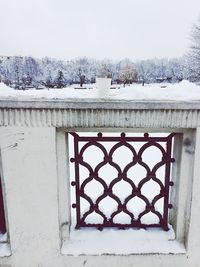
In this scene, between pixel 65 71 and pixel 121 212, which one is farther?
pixel 65 71

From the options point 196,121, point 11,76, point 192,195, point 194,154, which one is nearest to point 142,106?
point 196,121

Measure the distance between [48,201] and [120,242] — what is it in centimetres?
65

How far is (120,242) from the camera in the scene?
2.12m

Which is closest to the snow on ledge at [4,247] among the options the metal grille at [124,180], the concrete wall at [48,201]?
the concrete wall at [48,201]

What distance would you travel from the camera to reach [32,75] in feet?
228

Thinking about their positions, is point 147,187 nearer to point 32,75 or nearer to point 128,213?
point 128,213

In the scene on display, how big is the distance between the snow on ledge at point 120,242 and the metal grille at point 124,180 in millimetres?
58

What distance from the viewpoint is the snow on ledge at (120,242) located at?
6.75ft

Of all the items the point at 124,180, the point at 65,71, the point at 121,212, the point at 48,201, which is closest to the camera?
the point at 48,201

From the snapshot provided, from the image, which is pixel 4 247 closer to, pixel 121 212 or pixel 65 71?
pixel 121 212

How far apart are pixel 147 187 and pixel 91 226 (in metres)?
1.86

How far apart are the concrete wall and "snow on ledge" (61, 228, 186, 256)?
0.04 metres

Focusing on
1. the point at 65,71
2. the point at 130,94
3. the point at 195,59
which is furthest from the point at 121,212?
the point at 65,71

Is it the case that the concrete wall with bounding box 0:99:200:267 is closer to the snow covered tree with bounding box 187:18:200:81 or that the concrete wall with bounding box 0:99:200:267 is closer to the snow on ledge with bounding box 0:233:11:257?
the snow on ledge with bounding box 0:233:11:257
